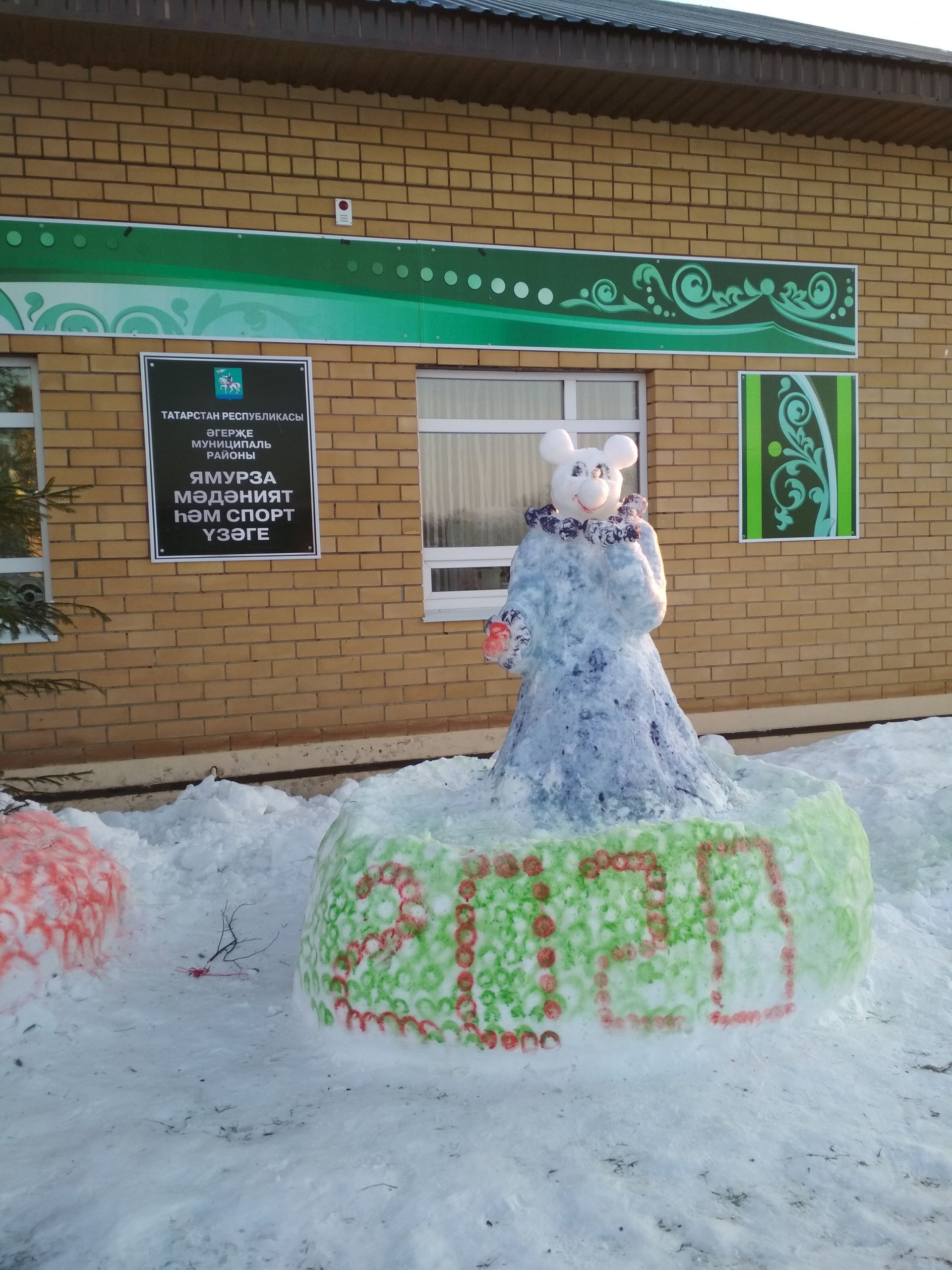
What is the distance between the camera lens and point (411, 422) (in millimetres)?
6160

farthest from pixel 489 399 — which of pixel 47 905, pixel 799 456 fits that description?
pixel 47 905

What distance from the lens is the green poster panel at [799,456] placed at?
691cm

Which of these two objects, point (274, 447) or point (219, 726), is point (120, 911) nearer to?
point (219, 726)

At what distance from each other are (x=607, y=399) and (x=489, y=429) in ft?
2.83

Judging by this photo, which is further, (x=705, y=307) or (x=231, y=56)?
(x=705, y=307)

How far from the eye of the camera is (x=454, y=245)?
20.2 feet

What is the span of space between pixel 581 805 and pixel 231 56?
15.2 ft

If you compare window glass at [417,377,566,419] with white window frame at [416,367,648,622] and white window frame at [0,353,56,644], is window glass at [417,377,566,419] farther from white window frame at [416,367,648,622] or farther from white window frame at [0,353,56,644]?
white window frame at [0,353,56,644]

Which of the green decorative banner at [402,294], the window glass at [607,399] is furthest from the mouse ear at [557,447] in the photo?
the window glass at [607,399]

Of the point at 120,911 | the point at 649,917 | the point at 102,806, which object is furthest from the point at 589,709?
the point at 102,806

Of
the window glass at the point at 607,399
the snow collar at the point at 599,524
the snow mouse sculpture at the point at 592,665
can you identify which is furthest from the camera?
the window glass at the point at 607,399

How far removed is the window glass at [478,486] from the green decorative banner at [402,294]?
63 cm

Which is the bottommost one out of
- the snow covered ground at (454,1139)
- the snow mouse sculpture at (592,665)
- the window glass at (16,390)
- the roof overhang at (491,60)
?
the snow covered ground at (454,1139)

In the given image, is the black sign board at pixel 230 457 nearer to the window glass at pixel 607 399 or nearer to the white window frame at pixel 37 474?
the white window frame at pixel 37 474
